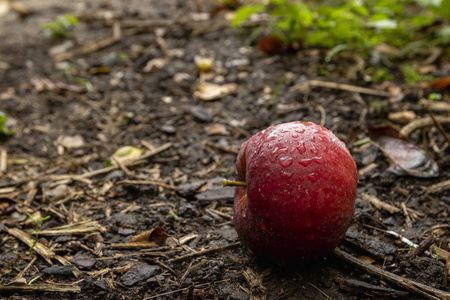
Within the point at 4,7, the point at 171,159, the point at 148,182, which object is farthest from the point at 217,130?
the point at 4,7

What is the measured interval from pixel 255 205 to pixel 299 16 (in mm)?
2698

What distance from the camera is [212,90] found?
3762mm

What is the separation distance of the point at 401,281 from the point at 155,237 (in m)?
1.23

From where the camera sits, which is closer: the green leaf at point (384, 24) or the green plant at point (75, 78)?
the green leaf at point (384, 24)

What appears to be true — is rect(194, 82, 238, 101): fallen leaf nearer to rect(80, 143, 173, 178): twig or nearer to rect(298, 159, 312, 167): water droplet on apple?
rect(80, 143, 173, 178): twig

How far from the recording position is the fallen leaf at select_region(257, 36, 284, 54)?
4164 millimetres

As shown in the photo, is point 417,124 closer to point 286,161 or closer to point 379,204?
point 379,204

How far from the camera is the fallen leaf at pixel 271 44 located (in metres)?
4.16

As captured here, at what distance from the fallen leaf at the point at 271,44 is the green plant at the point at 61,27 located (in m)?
2.53

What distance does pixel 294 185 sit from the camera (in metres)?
1.63

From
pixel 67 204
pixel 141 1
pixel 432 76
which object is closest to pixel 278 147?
pixel 67 204

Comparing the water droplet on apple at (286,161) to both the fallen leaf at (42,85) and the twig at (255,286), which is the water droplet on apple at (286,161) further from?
the fallen leaf at (42,85)

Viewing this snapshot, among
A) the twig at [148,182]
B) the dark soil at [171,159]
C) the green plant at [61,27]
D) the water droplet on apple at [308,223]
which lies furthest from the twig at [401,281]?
the green plant at [61,27]

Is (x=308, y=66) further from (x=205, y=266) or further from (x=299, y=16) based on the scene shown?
(x=205, y=266)
